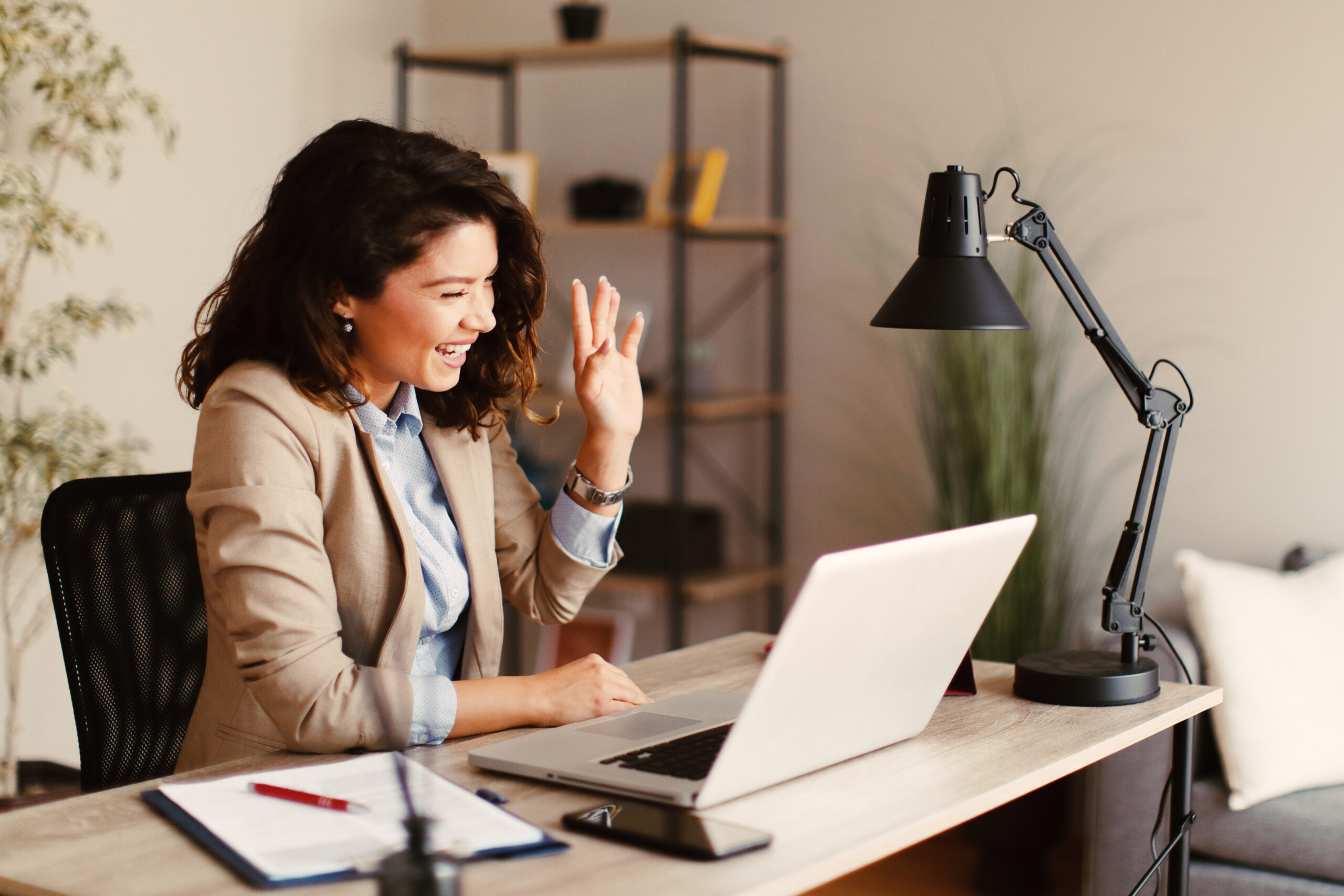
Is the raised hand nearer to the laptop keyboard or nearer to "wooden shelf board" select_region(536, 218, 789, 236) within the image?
the laptop keyboard

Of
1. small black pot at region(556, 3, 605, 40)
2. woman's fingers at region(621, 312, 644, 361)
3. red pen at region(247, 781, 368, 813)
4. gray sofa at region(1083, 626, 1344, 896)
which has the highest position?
small black pot at region(556, 3, 605, 40)

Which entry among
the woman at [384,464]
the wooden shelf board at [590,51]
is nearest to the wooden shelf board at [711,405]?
the wooden shelf board at [590,51]

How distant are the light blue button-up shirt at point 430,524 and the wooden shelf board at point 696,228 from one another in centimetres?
169

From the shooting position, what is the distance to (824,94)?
339cm

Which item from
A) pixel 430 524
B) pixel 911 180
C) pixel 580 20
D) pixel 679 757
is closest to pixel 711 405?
pixel 911 180

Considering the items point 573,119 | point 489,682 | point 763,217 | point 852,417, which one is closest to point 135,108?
point 573,119

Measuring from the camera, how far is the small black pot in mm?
3410

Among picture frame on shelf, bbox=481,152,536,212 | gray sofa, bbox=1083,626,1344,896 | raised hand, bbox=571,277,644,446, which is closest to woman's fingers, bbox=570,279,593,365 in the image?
raised hand, bbox=571,277,644,446

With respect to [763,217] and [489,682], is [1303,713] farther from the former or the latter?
[763,217]

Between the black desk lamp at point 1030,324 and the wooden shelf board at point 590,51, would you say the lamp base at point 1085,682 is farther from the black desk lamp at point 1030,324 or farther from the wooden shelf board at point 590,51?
the wooden shelf board at point 590,51

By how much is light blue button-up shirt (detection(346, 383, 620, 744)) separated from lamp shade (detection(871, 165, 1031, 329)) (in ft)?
1.51

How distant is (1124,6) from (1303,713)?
61.0 inches

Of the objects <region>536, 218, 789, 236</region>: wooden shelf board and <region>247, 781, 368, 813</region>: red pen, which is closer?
<region>247, 781, 368, 813</region>: red pen

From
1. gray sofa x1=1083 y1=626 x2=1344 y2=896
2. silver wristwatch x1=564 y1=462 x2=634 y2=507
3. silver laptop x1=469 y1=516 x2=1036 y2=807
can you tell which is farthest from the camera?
gray sofa x1=1083 y1=626 x2=1344 y2=896
